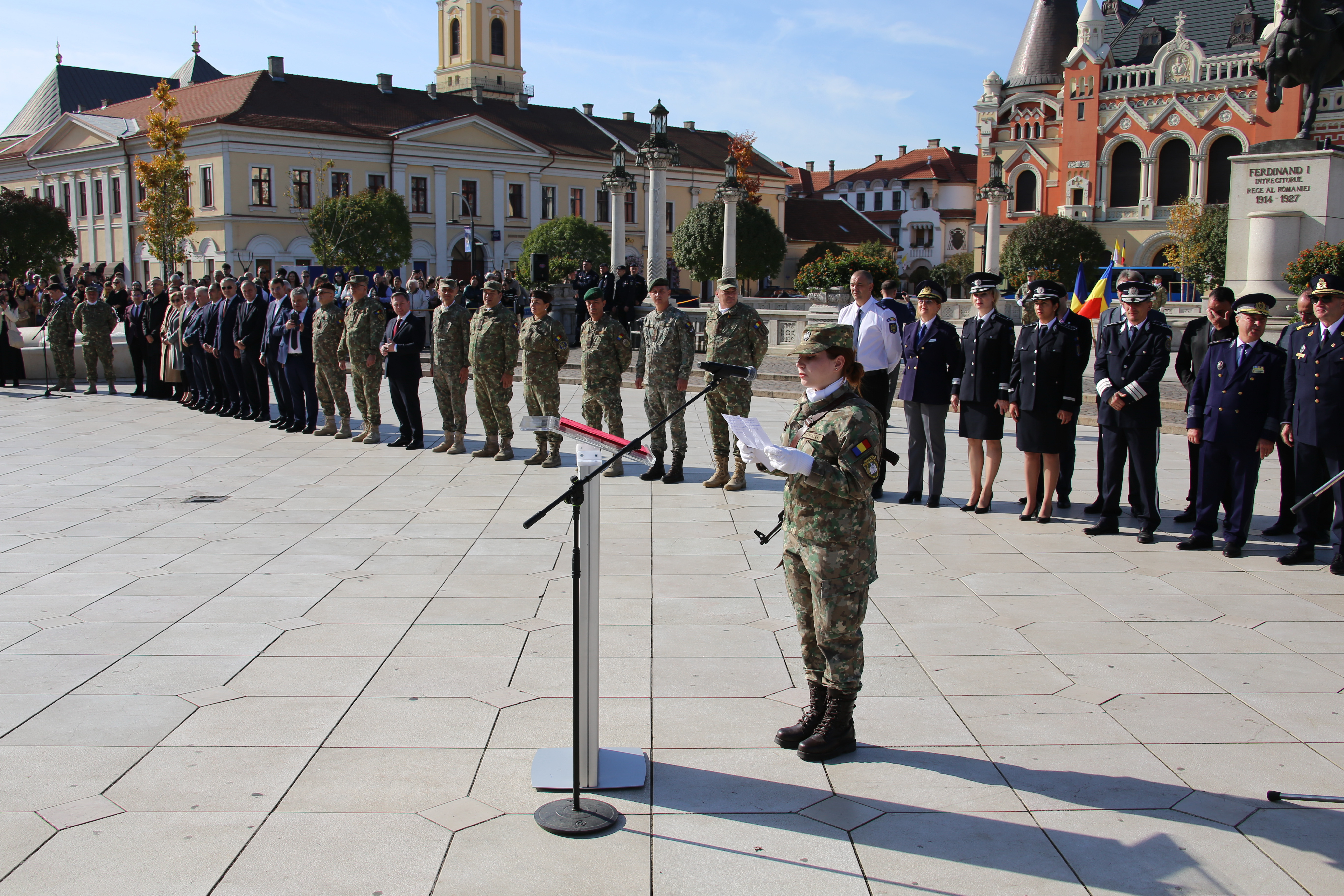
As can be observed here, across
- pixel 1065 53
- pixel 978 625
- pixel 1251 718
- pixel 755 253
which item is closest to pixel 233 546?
pixel 978 625

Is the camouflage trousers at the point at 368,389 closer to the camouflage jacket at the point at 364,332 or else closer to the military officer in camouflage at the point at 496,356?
the camouflage jacket at the point at 364,332

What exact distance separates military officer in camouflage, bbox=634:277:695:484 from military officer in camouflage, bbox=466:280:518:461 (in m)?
1.73

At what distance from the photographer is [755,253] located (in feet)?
193

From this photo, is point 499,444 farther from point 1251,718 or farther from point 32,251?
point 32,251

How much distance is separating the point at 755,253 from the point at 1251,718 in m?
55.4

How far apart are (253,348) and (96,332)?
593 cm

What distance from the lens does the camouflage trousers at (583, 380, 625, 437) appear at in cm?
1105

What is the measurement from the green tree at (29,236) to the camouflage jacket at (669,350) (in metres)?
51.5

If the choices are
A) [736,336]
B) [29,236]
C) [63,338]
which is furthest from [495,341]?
[29,236]

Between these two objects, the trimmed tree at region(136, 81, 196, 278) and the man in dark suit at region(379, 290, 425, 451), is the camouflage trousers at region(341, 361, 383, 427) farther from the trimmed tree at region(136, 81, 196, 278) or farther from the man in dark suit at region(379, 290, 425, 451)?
the trimmed tree at region(136, 81, 196, 278)

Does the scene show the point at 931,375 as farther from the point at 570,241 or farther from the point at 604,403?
the point at 570,241

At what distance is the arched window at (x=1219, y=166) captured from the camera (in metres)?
61.4

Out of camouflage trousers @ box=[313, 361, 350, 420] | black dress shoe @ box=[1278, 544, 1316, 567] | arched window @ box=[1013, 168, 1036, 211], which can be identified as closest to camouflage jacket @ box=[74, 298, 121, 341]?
camouflage trousers @ box=[313, 361, 350, 420]

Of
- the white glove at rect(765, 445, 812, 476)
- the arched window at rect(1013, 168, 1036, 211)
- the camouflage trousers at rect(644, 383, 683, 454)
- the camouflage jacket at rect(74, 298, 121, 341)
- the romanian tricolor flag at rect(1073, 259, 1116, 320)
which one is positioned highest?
the arched window at rect(1013, 168, 1036, 211)
